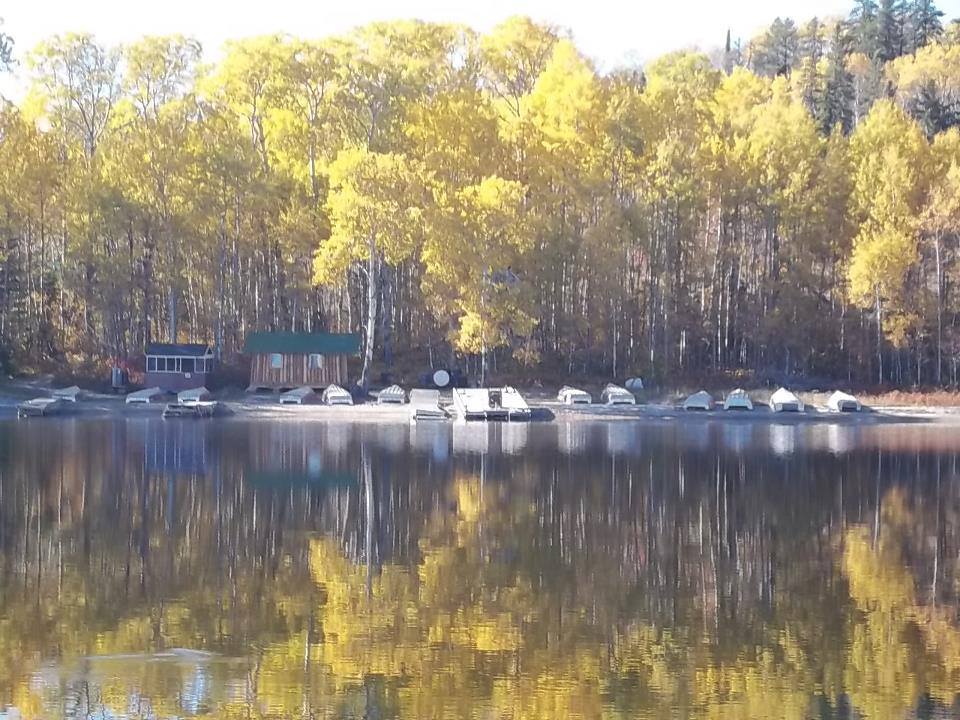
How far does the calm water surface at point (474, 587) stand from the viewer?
15438mm

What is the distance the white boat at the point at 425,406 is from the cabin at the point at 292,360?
168 inches

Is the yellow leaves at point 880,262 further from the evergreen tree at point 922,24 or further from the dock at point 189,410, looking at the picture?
the evergreen tree at point 922,24

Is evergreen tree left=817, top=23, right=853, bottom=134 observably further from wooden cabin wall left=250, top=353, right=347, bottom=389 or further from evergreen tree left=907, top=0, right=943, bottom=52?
wooden cabin wall left=250, top=353, right=347, bottom=389

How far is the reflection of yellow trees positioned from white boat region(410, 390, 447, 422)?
2873 cm

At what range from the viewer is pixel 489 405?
53.0m

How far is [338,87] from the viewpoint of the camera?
6009 cm

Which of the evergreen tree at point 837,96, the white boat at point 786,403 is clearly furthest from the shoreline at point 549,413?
the evergreen tree at point 837,96

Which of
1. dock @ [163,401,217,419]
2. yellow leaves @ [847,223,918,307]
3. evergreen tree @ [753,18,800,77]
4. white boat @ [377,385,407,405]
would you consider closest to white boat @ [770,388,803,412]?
yellow leaves @ [847,223,918,307]

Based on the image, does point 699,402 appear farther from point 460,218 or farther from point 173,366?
point 173,366

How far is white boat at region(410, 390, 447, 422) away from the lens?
5225 cm

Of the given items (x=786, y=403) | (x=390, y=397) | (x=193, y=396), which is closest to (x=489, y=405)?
(x=390, y=397)

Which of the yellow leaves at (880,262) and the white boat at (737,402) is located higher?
the yellow leaves at (880,262)

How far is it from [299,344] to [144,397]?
23.6ft

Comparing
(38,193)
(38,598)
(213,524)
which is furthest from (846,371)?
(38,598)
